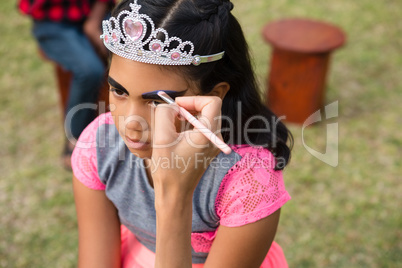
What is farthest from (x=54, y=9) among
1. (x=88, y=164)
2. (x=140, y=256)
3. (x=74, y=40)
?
(x=140, y=256)

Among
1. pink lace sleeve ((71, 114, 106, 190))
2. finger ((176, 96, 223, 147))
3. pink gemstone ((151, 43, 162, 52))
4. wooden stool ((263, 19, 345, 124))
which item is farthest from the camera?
wooden stool ((263, 19, 345, 124))

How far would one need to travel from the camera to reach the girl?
1.33 meters

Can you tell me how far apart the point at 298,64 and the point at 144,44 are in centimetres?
289

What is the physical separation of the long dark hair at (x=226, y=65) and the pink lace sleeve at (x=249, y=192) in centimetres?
11

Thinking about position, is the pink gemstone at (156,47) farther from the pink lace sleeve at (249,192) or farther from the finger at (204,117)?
the pink lace sleeve at (249,192)

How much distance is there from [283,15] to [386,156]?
289 centimetres

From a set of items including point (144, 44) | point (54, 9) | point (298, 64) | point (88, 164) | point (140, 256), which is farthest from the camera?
point (298, 64)

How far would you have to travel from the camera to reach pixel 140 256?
1920 millimetres

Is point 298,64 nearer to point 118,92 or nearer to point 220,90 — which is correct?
point 220,90

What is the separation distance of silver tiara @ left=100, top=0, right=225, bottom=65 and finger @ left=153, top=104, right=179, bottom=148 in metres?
0.20

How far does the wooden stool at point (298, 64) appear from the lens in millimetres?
4059

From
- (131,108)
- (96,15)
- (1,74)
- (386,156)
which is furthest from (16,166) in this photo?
(386,156)

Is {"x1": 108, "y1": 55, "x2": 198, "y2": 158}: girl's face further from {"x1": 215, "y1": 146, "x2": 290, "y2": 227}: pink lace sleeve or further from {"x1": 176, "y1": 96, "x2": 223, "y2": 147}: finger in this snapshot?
{"x1": 215, "y1": 146, "x2": 290, "y2": 227}: pink lace sleeve

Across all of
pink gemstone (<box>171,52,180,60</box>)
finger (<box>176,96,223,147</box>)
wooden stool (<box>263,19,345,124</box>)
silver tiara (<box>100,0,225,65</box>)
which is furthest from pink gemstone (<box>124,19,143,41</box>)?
wooden stool (<box>263,19,345,124</box>)
